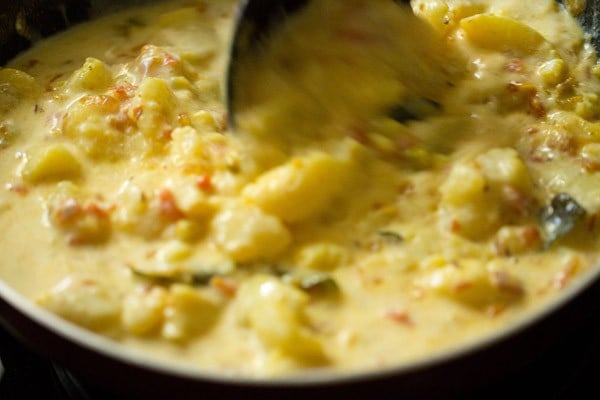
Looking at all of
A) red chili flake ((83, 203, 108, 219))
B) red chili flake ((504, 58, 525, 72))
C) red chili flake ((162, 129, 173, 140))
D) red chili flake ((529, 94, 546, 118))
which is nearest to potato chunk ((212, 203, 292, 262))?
red chili flake ((83, 203, 108, 219))

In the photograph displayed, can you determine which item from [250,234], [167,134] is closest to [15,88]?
[167,134]

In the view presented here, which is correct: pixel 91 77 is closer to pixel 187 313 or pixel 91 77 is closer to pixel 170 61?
pixel 170 61

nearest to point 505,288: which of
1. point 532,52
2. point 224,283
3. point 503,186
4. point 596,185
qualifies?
point 503,186

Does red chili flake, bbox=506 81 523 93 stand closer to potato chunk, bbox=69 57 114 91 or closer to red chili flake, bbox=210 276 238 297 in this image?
red chili flake, bbox=210 276 238 297

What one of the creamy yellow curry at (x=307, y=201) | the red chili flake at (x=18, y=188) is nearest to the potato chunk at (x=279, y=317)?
the creamy yellow curry at (x=307, y=201)

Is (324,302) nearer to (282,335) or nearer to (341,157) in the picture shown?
(282,335)

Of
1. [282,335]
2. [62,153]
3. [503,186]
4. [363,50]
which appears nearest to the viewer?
[282,335]

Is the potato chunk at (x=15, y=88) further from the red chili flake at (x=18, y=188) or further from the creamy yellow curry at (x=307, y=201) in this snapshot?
the red chili flake at (x=18, y=188)
